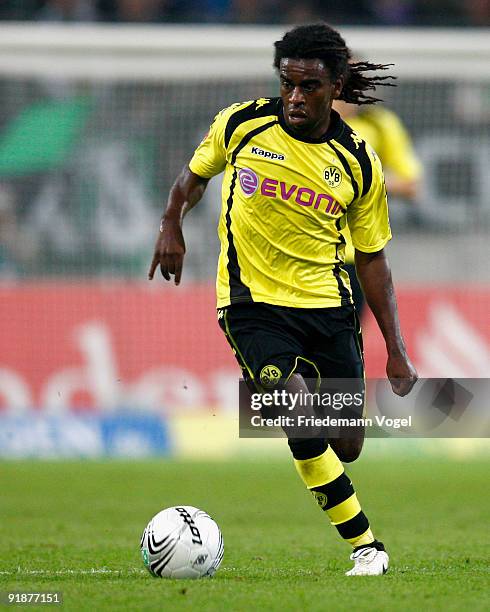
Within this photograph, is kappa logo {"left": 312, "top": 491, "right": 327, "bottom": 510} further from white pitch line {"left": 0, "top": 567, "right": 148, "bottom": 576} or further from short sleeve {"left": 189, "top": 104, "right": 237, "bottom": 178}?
short sleeve {"left": 189, "top": 104, "right": 237, "bottom": 178}

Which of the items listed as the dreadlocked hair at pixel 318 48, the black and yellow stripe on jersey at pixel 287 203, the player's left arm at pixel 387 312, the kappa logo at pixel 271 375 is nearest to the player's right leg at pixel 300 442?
the kappa logo at pixel 271 375

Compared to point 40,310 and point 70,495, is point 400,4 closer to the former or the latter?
point 40,310

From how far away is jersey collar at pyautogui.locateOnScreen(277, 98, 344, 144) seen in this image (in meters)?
5.80

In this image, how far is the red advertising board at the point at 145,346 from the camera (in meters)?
11.9

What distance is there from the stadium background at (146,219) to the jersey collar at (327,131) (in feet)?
20.1

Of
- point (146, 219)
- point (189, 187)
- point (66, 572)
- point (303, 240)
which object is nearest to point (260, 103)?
point (189, 187)

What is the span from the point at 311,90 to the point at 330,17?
381 inches

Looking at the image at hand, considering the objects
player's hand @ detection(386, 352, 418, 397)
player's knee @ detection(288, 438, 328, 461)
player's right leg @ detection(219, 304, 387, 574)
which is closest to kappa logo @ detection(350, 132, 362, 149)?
player's right leg @ detection(219, 304, 387, 574)

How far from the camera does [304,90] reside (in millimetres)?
5605

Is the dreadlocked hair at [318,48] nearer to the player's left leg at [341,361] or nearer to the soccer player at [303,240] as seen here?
the soccer player at [303,240]

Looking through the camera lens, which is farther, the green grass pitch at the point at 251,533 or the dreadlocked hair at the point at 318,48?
the dreadlocked hair at the point at 318,48

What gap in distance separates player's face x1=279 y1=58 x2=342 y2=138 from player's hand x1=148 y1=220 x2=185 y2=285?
732 millimetres

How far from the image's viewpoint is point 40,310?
1219 cm

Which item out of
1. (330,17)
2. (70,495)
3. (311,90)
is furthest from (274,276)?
(330,17)
